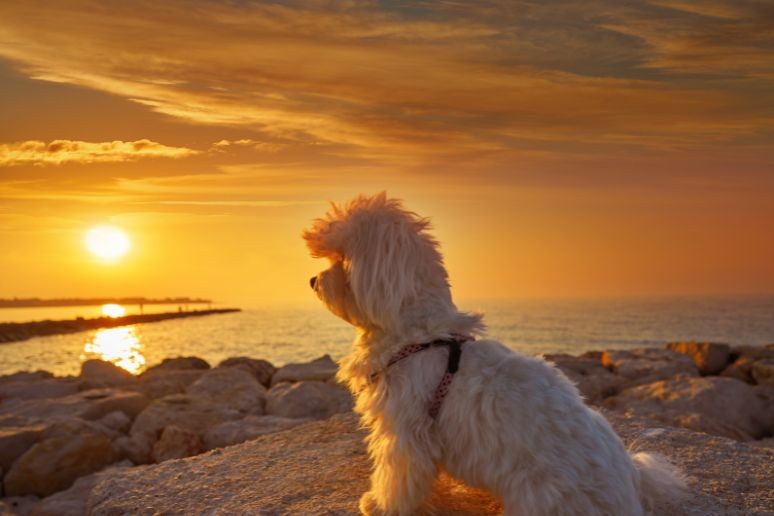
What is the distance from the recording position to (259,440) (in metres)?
8.01

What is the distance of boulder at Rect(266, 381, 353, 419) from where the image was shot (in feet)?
39.1

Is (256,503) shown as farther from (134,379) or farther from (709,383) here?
(134,379)

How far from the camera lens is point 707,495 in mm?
5891

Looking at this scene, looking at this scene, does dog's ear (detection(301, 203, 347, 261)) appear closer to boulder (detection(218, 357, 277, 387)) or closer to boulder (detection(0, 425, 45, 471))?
boulder (detection(0, 425, 45, 471))

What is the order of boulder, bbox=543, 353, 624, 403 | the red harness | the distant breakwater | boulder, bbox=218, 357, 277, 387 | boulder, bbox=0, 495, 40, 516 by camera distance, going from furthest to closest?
the distant breakwater → boulder, bbox=218, 357, 277, 387 → boulder, bbox=543, 353, 624, 403 → boulder, bbox=0, 495, 40, 516 → the red harness

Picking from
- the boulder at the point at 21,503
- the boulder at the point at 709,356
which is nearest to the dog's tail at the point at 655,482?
the boulder at the point at 21,503

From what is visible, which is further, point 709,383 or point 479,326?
point 709,383

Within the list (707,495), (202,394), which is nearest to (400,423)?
(707,495)

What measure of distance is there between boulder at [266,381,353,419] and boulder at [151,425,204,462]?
2051 millimetres

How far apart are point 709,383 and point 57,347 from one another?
38.7 metres

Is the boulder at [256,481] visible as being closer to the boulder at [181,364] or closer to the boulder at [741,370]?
the boulder at [181,364]

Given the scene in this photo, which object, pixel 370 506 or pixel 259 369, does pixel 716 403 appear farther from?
pixel 259 369

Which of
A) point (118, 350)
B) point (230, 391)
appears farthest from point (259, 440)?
point (118, 350)

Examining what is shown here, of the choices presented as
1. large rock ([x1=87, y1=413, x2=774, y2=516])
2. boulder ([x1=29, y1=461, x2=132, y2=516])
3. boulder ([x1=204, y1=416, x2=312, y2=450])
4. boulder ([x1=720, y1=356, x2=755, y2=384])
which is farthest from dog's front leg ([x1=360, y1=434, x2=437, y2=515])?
boulder ([x1=720, y1=356, x2=755, y2=384])
